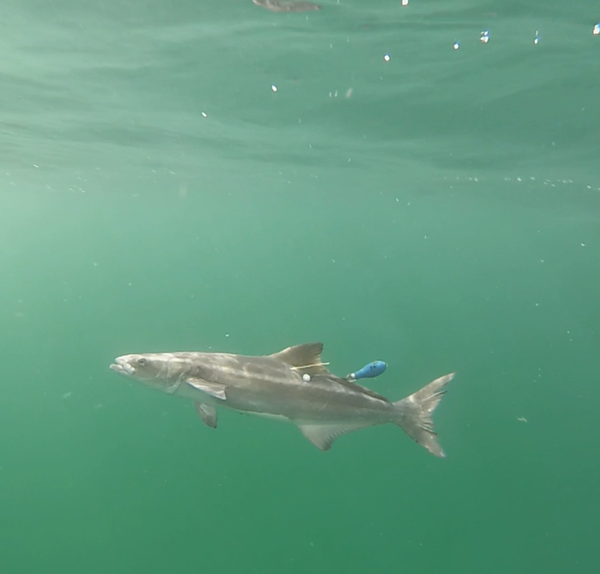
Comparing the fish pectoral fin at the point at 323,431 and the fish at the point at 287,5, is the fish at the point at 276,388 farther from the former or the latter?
the fish at the point at 287,5

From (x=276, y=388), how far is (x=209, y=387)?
80 centimetres

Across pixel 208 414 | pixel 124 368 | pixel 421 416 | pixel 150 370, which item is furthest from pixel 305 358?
pixel 124 368

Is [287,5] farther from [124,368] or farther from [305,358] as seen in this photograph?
[124,368]

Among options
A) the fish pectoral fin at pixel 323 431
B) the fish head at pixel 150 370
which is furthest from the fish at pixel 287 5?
the fish pectoral fin at pixel 323 431

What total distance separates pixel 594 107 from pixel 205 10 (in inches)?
504

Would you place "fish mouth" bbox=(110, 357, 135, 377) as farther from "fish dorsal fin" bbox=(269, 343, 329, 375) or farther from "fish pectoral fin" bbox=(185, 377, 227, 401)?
"fish dorsal fin" bbox=(269, 343, 329, 375)

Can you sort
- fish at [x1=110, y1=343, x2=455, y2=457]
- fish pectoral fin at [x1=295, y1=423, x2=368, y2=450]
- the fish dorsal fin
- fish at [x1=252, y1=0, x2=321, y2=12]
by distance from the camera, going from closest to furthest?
fish at [x1=110, y1=343, x2=455, y2=457] < the fish dorsal fin < fish pectoral fin at [x1=295, y1=423, x2=368, y2=450] < fish at [x1=252, y1=0, x2=321, y2=12]

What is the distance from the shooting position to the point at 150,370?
19.5 feet

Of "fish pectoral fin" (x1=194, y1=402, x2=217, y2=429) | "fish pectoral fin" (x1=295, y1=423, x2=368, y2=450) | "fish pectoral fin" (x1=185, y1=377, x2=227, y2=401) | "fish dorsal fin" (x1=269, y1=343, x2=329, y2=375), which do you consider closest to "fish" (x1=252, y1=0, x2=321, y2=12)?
"fish dorsal fin" (x1=269, y1=343, x2=329, y2=375)

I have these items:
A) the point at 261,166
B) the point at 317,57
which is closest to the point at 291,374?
the point at 317,57

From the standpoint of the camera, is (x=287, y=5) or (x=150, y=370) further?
(x=287, y=5)

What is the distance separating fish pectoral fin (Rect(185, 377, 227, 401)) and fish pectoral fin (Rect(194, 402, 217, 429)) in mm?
347

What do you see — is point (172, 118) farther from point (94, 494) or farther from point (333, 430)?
point (333, 430)

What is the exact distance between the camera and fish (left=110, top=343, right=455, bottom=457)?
5980 mm
